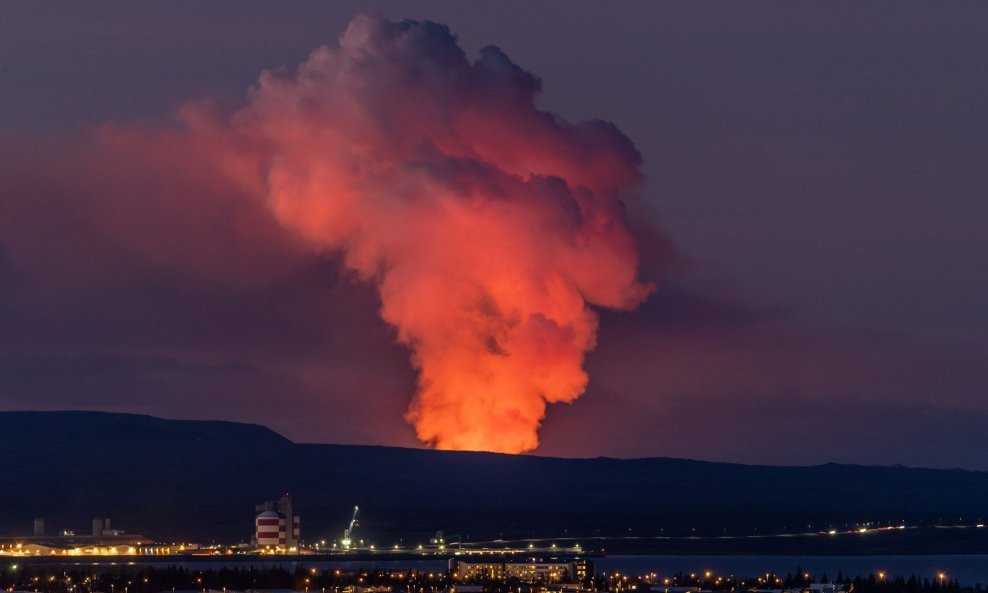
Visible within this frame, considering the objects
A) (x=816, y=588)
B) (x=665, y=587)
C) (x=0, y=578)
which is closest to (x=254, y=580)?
(x=0, y=578)

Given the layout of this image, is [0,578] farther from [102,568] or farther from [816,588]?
[816,588]

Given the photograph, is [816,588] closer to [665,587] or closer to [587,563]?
[665,587]

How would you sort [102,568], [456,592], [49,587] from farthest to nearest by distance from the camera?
[102,568] < [49,587] < [456,592]

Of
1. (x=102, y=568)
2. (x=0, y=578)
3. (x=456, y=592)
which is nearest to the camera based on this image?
(x=456, y=592)

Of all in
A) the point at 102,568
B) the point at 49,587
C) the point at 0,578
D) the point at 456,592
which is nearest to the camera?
the point at 456,592

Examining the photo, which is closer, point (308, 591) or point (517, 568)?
point (308, 591)

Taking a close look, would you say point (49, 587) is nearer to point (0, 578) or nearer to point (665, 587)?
point (0, 578)

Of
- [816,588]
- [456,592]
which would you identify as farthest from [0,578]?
[816,588]

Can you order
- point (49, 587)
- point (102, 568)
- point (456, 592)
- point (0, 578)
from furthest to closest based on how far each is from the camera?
point (102, 568) < point (0, 578) < point (49, 587) < point (456, 592)

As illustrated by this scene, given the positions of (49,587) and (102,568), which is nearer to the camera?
(49,587)
